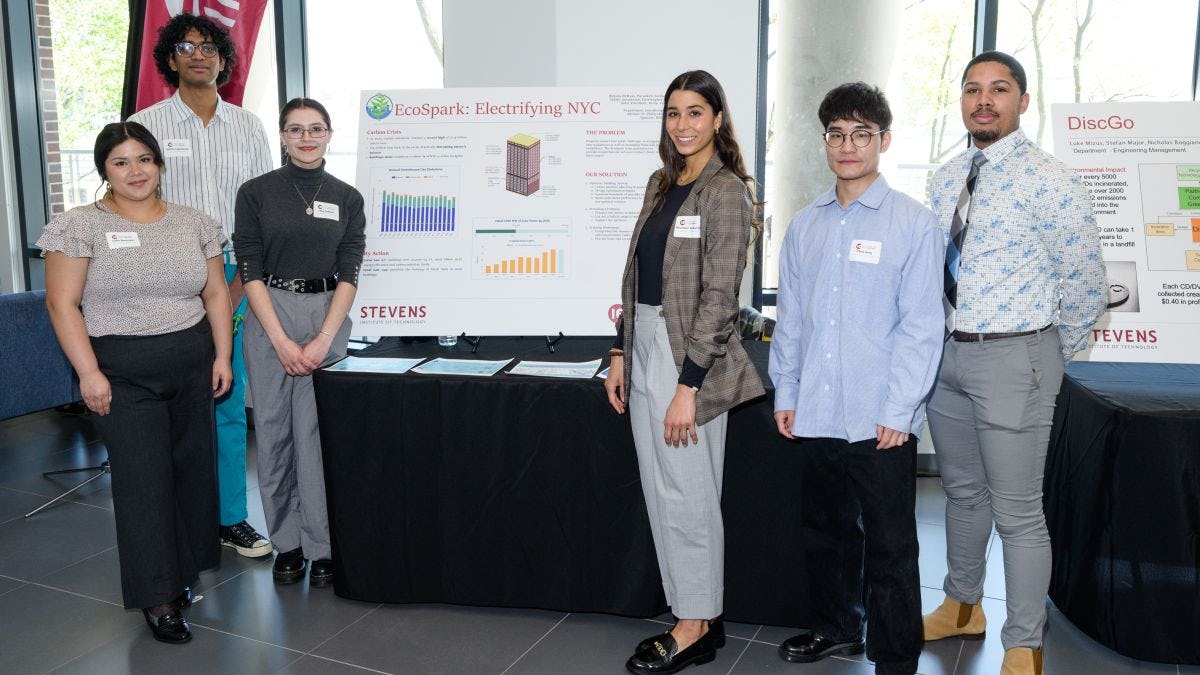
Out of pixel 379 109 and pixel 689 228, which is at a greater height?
pixel 379 109

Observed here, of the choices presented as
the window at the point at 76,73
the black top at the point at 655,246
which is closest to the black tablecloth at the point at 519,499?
the black top at the point at 655,246

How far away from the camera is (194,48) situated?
329cm

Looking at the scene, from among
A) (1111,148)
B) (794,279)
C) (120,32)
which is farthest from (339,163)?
(1111,148)

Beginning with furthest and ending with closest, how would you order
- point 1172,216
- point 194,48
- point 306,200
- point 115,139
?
point 194,48 → point 306,200 → point 1172,216 → point 115,139

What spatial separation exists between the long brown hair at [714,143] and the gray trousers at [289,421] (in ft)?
4.10

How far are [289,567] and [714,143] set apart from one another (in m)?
1.99

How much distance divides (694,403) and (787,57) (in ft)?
8.42

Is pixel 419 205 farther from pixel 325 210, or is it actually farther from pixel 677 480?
pixel 677 480

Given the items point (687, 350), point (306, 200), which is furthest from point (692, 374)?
point (306, 200)

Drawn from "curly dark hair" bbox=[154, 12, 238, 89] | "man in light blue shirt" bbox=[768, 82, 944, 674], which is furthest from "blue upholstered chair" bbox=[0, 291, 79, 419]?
"man in light blue shirt" bbox=[768, 82, 944, 674]

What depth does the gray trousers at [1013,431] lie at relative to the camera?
2.21 metres

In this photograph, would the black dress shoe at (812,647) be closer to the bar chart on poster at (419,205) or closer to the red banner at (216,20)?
the bar chart on poster at (419,205)

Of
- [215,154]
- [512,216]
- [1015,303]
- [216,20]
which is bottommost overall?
[1015,303]

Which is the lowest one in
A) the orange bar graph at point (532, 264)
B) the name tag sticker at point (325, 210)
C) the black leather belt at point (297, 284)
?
the black leather belt at point (297, 284)
